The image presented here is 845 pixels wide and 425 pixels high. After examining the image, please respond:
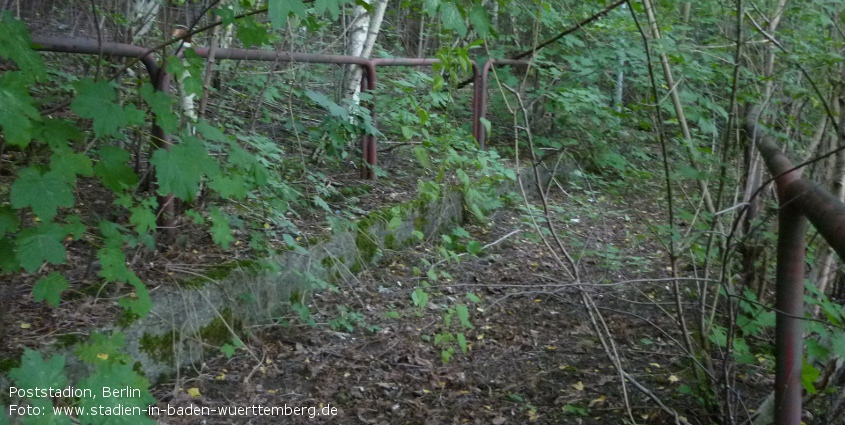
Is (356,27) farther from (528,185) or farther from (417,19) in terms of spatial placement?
(417,19)

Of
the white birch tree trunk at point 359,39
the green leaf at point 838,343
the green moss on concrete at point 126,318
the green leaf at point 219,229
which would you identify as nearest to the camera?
the green leaf at point 838,343

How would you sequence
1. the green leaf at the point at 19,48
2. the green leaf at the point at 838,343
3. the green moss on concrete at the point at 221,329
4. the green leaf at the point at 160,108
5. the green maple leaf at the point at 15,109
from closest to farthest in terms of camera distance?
the green leaf at the point at 838,343 < the green maple leaf at the point at 15,109 < the green leaf at the point at 19,48 < the green leaf at the point at 160,108 < the green moss on concrete at the point at 221,329

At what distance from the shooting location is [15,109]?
1.97m

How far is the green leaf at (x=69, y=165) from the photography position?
7.33 ft

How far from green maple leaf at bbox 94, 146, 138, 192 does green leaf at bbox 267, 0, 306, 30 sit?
883 millimetres

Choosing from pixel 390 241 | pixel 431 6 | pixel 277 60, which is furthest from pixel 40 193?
pixel 390 241

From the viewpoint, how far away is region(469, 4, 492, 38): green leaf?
7.29ft

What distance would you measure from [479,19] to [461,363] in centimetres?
174

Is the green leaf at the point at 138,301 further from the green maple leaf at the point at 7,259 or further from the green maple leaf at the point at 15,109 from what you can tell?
the green maple leaf at the point at 15,109

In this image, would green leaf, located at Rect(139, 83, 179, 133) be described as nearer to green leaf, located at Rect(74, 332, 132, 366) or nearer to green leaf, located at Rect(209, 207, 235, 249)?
green leaf, located at Rect(209, 207, 235, 249)

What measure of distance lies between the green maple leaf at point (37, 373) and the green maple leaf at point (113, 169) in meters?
0.78

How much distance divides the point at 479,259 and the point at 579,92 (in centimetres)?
252

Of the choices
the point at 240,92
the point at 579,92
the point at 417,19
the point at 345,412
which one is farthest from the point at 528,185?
the point at 345,412

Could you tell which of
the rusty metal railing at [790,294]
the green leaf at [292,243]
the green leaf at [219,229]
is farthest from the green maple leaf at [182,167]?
the rusty metal railing at [790,294]
